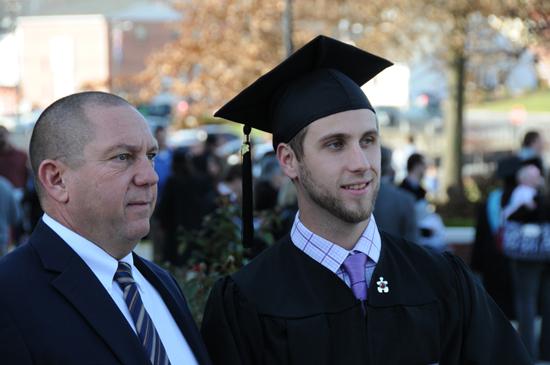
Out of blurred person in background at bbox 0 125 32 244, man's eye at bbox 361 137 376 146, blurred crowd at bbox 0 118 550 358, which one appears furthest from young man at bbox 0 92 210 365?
blurred person in background at bbox 0 125 32 244

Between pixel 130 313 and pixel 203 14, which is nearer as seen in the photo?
pixel 130 313

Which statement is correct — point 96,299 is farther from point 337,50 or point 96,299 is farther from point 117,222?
point 337,50

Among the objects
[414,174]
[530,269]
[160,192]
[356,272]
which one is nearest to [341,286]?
[356,272]

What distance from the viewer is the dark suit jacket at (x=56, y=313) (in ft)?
8.53

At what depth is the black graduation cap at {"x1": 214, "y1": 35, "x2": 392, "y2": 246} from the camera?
3361 mm

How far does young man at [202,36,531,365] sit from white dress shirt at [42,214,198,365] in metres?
0.18

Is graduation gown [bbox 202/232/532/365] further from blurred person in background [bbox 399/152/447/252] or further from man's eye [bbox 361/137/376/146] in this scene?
blurred person in background [bbox 399/152/447/252]

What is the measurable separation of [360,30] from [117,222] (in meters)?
14.0

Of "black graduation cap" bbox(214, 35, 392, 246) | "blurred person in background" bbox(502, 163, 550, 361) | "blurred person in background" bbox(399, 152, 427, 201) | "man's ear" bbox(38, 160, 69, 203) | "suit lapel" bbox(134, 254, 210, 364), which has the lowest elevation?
"blurred person in background" bbox(502, 163, 550, 361)

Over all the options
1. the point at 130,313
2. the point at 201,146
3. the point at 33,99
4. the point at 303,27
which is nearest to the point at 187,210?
the point at 201,146

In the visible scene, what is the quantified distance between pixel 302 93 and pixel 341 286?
27.8 inches

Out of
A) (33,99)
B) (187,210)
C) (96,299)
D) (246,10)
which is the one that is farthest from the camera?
(33,99)

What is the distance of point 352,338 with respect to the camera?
3.15m

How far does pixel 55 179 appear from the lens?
2.87 metres
